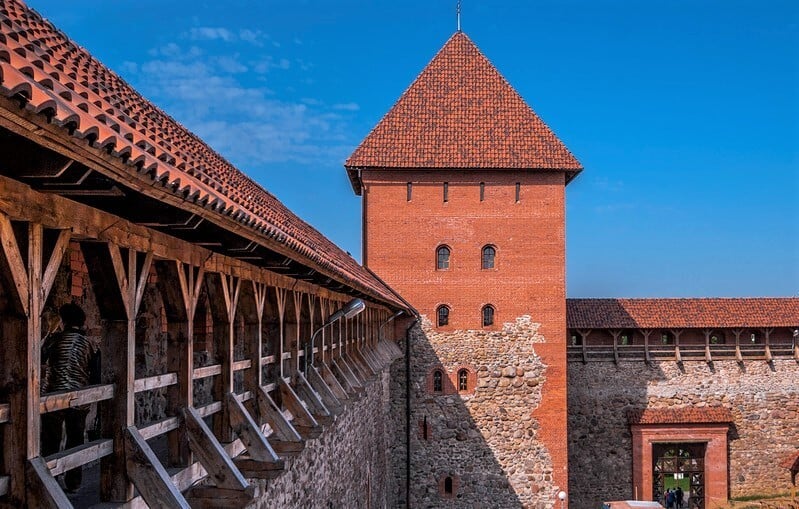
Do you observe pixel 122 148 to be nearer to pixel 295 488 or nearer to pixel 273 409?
pixel 273 409

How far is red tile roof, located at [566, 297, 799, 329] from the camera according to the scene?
870 inches

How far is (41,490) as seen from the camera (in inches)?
104

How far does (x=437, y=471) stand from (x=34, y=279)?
56.5ft

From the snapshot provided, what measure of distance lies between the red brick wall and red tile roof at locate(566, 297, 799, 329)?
3.01m

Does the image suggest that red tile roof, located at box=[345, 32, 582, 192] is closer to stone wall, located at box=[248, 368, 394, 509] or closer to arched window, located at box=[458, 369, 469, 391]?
arched window, located at box=[458, 369, 469, 391]

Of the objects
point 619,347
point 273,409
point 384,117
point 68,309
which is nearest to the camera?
point 68,309

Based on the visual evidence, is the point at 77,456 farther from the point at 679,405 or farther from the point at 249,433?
the point at 679,405

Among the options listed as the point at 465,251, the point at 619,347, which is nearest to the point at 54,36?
the point at 465,251

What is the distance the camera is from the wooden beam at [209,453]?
163 inches

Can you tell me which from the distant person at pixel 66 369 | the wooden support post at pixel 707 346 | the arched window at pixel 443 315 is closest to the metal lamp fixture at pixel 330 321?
the distant person at pixel 66 369

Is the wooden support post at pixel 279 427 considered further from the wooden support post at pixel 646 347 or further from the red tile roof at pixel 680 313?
the wooden support post at pixel 646 347

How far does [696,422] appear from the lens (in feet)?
70.9

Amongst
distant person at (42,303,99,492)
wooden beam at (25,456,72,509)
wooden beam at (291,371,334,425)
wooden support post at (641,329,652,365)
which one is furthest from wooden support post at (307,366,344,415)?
wooden support post at (641,329,652,365)

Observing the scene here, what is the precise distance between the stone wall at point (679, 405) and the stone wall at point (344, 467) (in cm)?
713
